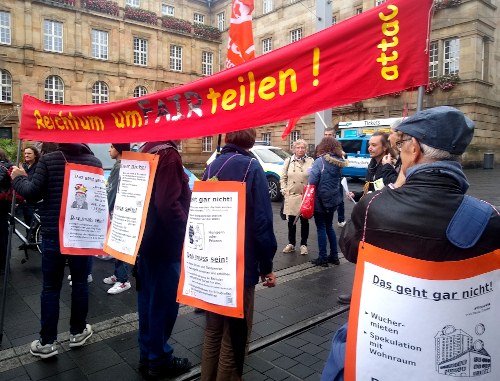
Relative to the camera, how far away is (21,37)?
26984mm

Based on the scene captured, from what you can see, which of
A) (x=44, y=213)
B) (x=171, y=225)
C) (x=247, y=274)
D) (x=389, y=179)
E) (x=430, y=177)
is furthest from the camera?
(x=389, y=179)

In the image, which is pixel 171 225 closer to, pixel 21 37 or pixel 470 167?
pixel 470 167

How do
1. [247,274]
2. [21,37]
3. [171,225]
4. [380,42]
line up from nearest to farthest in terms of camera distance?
[380,42] → [247,274] → [171,225] → [21,37]

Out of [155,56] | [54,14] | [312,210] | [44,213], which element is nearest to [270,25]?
[155,56]

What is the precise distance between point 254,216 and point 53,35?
3183 cm

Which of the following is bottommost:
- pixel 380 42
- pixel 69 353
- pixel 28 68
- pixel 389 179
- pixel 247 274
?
pixel 69 353

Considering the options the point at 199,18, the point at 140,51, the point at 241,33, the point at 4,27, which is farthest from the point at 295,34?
the point at 241,33

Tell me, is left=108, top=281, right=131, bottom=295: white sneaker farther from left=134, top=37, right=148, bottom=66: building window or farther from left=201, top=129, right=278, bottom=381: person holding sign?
left=134, top=37, right=148, bottom=66: building window

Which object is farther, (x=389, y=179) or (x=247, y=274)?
(x=389, y=179)

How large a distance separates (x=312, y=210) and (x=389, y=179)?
2.06 m

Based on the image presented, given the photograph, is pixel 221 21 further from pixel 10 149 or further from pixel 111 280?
pixel 111 280

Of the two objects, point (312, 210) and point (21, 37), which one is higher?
point (21, 37)

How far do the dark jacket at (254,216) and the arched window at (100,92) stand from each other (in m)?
30.8

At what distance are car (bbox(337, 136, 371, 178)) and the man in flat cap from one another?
698 inches
